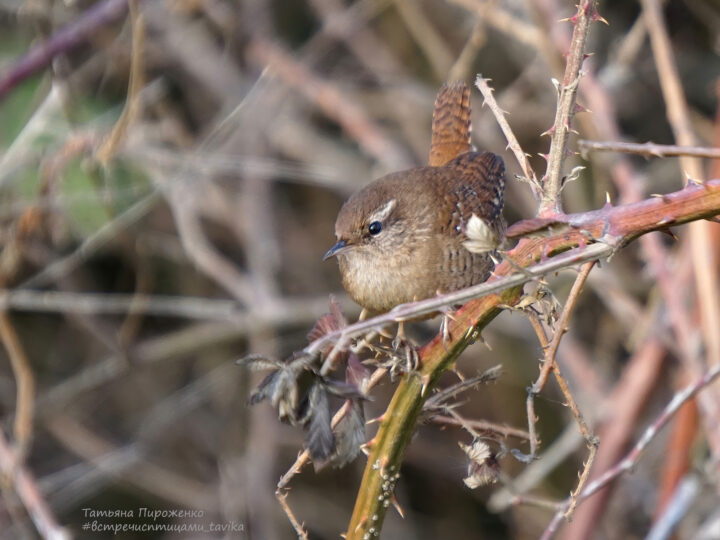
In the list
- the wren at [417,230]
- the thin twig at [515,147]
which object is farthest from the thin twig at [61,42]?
the thin twig at [515,147]

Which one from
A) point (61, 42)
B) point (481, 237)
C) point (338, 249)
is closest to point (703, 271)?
point (338, 249)

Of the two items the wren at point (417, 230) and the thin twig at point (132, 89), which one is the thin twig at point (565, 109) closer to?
the wren at point (417, 230)

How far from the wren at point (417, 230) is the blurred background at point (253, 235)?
0.90 metres

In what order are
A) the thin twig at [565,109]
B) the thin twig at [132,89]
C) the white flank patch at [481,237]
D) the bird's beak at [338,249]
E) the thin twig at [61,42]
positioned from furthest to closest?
1. the thin twig at [61,42]
2. the thin twig at [132,89]
3. the bird's beak at [338,249]
4. the thin twig at [565,109]
5. the white flank patch at [481,237]

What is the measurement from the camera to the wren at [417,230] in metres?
2.01

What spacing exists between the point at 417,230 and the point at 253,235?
6.11 ft

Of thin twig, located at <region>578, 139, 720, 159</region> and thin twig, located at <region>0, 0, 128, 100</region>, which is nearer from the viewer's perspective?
thin twig, located at <region>578, 139, 720, 159</region>

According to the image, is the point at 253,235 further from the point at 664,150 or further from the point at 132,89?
the point at 664,150

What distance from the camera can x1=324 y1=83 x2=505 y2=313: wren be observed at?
2.01 m

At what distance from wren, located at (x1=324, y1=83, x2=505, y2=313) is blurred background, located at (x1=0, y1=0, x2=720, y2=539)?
90cm

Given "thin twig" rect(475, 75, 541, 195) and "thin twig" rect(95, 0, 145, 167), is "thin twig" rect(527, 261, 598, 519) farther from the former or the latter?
"thin twig" rect(95, 0, 145, 167)

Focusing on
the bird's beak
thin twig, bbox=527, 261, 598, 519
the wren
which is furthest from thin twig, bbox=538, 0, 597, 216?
the bird's beak

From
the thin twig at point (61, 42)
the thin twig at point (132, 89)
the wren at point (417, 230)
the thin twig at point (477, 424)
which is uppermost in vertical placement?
the thin twig at point (61, 42)

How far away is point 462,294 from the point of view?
1042mm
